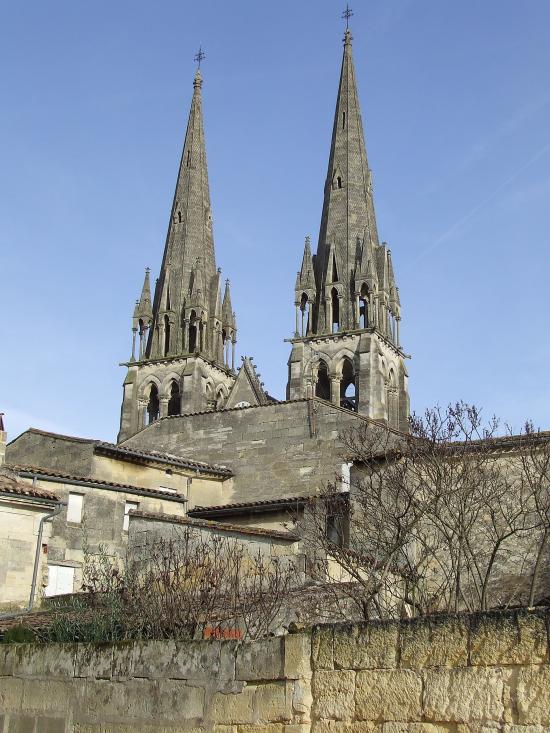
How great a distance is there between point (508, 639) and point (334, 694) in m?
1.32

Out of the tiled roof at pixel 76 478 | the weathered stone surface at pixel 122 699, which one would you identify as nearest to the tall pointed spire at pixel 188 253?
the tiled roof at pixel 76 478

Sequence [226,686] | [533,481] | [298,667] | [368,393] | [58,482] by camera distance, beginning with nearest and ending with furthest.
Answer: [298,667]
[226,686]
[533,481]
[58,482]
[368,393]

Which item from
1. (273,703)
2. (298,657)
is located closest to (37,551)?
(273,703)

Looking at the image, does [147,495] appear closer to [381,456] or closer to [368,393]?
[381,456]

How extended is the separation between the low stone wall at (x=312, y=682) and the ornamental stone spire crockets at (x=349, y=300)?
4835 centimetres

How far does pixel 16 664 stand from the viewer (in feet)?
28.3

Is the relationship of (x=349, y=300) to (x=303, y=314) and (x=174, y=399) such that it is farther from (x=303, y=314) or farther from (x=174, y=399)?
(x=174, y=399)

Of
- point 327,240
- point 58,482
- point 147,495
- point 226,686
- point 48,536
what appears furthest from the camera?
point 327,240

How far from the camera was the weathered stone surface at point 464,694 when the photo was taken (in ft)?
18.0

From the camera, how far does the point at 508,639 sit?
550 cm

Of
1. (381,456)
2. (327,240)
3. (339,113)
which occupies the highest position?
(339,113)

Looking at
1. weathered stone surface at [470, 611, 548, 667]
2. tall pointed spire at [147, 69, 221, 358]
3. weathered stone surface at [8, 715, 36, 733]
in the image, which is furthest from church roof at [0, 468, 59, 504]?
tall pointed spire at [147, 69, 221, 358]

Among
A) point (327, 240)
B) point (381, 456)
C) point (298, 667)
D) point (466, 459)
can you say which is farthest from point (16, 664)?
point (327, 240)

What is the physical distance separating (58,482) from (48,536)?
370cm
